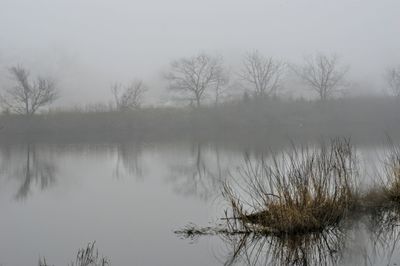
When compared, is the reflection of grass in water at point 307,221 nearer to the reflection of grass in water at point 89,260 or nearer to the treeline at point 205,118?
the reflection of grass in water at point 89,260

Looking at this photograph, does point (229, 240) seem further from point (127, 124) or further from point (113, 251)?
point (127, 124)

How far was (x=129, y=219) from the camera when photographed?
879 cm

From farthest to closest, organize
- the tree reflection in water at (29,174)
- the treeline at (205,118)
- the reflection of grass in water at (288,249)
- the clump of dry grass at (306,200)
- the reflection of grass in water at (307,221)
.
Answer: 1. the treeline at (205,118)
2. the tree reflection in water at (29,174)
3. the clump of dry grass at (306,200)
4. the reflection of grass in water at (307,221)
5. the reflection of grass in water at (288,249)

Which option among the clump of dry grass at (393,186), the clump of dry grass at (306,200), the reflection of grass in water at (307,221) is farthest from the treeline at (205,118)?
the clump of dry grass at (306,200)

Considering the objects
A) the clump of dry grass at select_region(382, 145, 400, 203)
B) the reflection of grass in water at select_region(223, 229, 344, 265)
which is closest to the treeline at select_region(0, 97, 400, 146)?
the clump of dry grass at select_region(382, 145, 400, 203)

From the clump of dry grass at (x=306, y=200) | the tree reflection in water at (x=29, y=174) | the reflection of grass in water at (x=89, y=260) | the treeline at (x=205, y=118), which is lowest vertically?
the reflection of grass in water at (x=89, y=260)

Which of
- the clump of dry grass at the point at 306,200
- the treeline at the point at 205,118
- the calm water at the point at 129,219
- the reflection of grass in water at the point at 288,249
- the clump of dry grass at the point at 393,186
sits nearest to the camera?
the reflection of grass in water at the point at 288,249

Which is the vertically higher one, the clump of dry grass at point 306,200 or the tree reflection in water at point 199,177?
the clump of dry grass at point 306,200

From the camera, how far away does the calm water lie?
6.21 m

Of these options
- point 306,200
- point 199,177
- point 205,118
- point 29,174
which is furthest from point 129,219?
point 205,118

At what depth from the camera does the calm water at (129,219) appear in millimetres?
6211

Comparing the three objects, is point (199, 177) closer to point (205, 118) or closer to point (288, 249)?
point (288, 249)

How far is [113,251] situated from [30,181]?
28.8 ft

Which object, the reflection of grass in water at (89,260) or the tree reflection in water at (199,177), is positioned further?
the tree reflection in water at (199,177)
